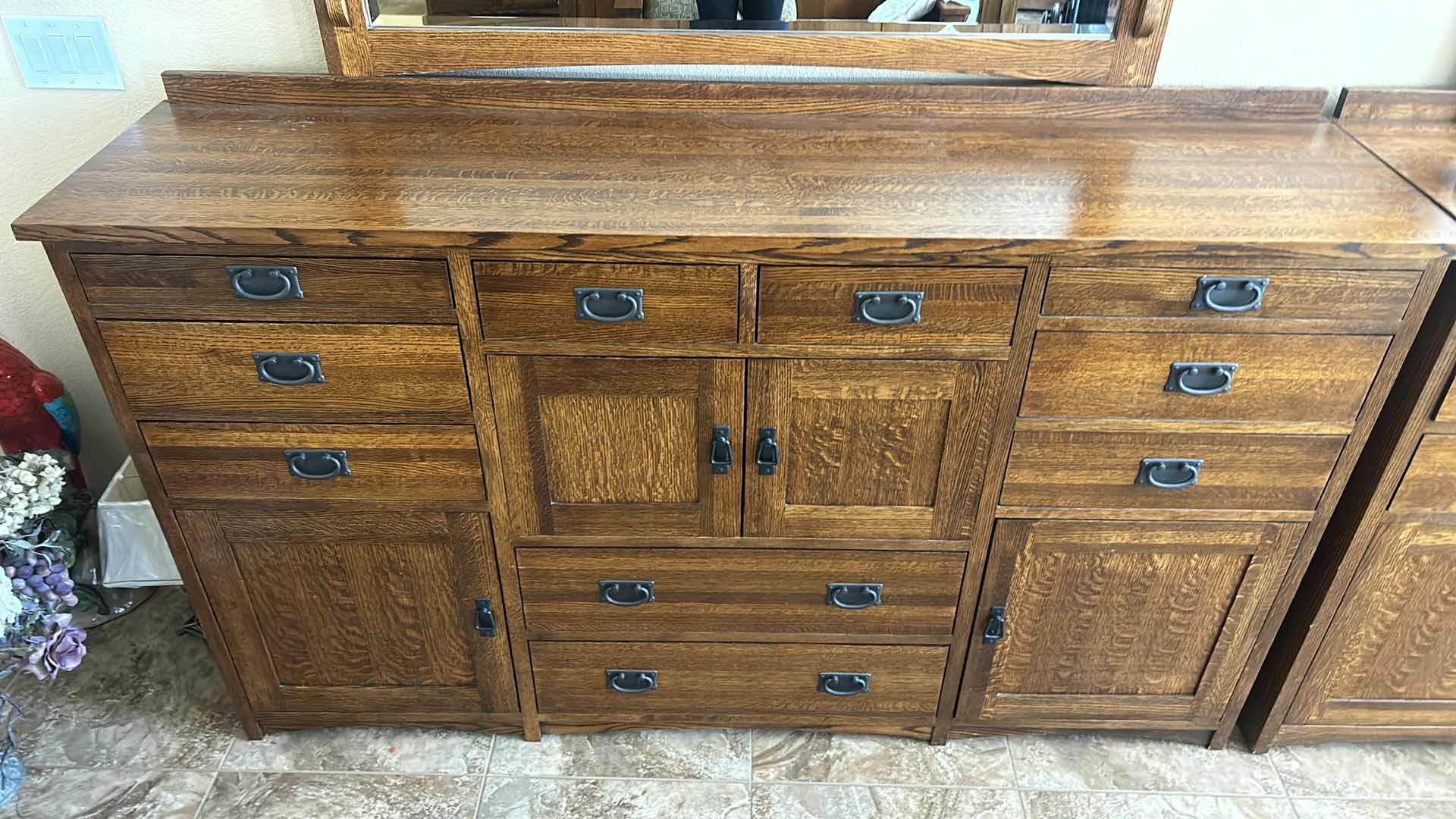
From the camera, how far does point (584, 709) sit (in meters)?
1.64

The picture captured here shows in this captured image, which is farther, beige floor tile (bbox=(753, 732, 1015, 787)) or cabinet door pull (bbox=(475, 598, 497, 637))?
beige floor tile (bbox=(753, 732, 1015, 787))

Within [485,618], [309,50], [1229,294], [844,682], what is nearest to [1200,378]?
[1229,294]

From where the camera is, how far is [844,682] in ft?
5.18

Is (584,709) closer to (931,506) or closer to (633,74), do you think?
(931,506)

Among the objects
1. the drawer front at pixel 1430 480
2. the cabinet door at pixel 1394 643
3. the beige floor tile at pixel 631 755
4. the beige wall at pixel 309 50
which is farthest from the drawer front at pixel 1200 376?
the beige floor tile at pixel 631 755

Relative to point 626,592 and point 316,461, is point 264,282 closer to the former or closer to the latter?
point 316,461

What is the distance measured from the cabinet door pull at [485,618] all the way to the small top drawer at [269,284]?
0.48 meters

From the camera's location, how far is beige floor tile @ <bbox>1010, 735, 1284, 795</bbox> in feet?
5.33

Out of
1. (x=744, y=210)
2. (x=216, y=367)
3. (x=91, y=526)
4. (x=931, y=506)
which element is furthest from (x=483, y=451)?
(x=91, y=526)

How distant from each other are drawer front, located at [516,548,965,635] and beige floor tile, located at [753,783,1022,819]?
289 mm

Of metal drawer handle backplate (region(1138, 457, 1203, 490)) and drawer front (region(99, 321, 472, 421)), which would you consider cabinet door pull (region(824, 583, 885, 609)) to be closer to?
metal drawer handle backplate (region(1138, 457, 1203, 490))

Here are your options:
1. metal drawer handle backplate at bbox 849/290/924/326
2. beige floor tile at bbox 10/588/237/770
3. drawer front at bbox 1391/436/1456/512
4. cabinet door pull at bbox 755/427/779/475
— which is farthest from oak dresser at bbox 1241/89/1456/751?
beige floor tile at bbox 10/588/237/770

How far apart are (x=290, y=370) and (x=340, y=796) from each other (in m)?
0.75

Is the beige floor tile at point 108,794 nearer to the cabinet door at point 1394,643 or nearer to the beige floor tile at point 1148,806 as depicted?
the beige floor tile at point 1148,806
